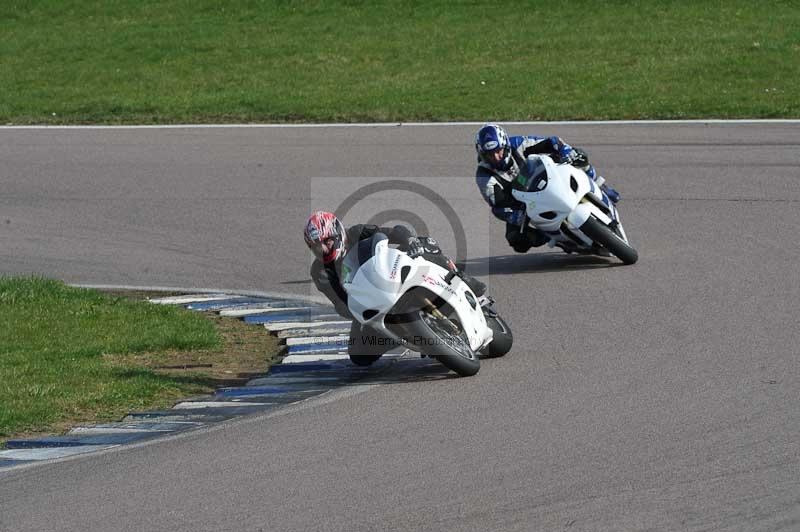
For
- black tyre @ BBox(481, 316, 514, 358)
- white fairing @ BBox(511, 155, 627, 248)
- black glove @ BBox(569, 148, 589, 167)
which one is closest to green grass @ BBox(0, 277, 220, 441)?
black tyre @ BBox(481, 316, 514, 358)

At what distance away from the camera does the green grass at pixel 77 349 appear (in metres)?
8.56

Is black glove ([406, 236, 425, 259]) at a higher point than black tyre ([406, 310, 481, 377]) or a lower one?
higher

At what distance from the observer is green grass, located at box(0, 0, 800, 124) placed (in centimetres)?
2019

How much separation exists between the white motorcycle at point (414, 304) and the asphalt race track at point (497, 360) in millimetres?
272

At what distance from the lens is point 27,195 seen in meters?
16.4

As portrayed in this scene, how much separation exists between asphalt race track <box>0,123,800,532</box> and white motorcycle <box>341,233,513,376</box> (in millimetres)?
272

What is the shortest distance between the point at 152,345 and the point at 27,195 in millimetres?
6865

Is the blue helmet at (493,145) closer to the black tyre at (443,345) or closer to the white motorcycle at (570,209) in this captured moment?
the white motorcycle at (570,209)

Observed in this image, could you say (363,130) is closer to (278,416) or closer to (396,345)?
(396,345)

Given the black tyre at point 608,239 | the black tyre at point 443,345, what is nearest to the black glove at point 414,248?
the black tyre at point 443,345

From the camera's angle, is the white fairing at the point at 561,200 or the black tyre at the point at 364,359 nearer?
the black tyre at the point at 364,359

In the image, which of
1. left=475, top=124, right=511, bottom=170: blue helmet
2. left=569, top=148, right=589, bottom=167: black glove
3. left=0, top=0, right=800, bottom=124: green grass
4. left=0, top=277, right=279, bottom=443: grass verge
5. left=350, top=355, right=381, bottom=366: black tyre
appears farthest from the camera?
left=0, top=0, right=800, bottom=124: green grass

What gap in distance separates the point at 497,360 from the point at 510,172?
Answer: 3.87 m

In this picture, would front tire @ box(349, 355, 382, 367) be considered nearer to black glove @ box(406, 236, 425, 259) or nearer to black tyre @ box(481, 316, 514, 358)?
black tyre @ box(481, 316, 514, 358)
